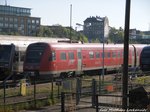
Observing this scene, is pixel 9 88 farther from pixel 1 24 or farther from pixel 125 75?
pixel 1 24

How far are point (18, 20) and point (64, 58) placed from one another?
143 meters

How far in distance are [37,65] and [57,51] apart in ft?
6.08

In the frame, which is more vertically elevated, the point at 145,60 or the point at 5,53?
the point at 5,53

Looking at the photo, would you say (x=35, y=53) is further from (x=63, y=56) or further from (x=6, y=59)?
(x=6, y=59)

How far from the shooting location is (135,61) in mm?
43344

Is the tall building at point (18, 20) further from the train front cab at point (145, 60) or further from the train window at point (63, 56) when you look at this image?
the train window at point (63, 56)

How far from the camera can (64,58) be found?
102ft

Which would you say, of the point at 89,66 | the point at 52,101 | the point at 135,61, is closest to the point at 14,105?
the point at 52,101

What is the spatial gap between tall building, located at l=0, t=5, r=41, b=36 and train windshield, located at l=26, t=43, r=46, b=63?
136 m

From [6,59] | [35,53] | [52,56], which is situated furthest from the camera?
[6,59]

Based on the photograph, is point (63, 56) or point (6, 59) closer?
point (63, 56)

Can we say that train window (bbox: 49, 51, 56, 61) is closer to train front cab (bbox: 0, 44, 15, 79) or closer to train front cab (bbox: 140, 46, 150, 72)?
train front cab (bbox: 0, 44, 15, 79)

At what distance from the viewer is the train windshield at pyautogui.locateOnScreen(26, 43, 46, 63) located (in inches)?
1171

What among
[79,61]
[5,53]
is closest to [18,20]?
[5,53]
